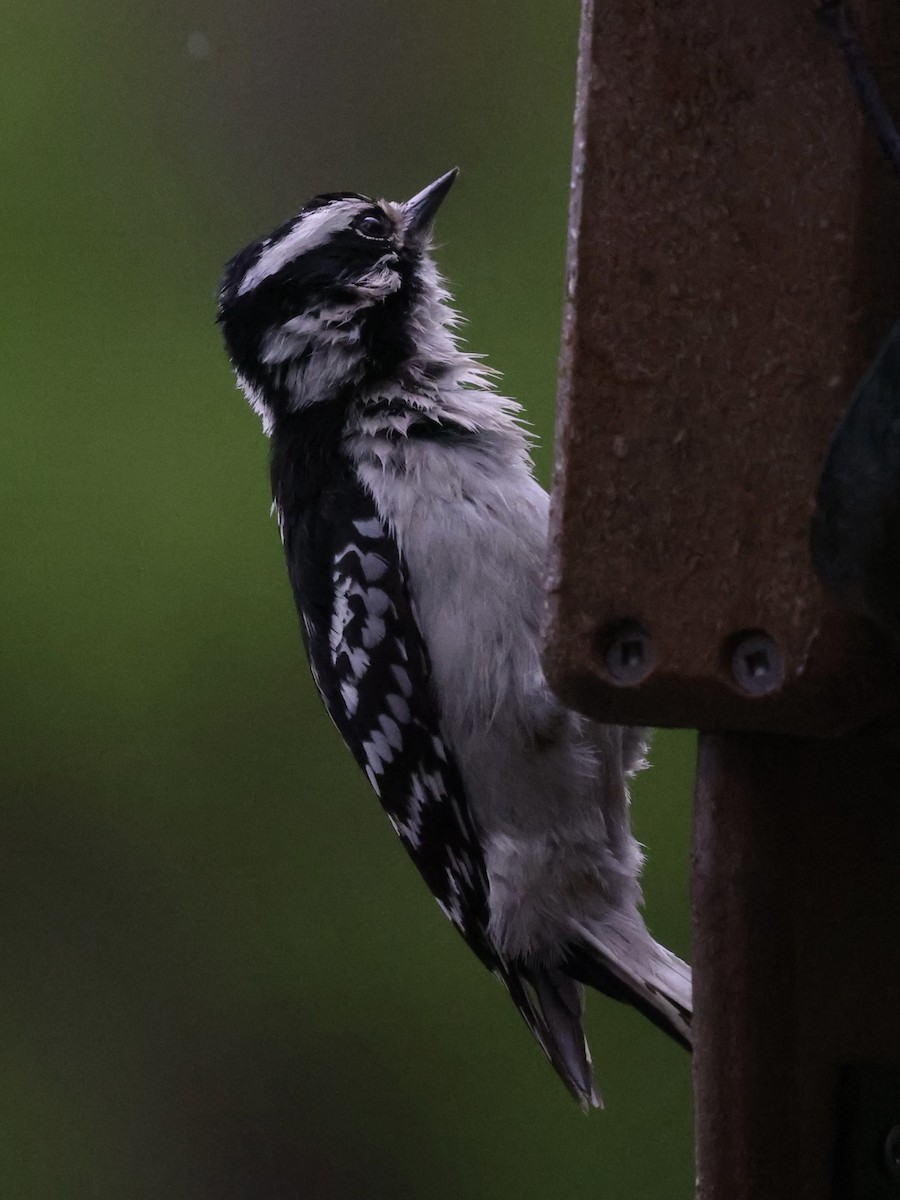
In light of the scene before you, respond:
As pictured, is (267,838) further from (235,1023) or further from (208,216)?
(208,216)

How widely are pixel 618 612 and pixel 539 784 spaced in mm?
1096

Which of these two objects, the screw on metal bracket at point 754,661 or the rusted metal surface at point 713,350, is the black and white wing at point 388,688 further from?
the screw on metal bracket at point 754,661

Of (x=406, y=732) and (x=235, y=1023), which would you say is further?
(x=235, y=1023)

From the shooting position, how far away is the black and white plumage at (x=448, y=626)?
2.45 m

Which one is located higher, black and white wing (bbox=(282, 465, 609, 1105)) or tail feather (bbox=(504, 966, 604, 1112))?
black and white wing (bbox=(282, 465, 609, 1105))

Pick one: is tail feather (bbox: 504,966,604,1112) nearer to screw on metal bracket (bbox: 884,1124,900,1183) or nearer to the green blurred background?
screw on metal bracket (bbox: 884,1124,900,1183)

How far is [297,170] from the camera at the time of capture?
15.4 ft

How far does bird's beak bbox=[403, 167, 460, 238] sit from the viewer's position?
284 centimetres

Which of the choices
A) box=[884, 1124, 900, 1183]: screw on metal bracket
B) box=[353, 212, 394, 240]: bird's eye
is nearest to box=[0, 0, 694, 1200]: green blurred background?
box=[353, 212, 394, 240]: bird's eye

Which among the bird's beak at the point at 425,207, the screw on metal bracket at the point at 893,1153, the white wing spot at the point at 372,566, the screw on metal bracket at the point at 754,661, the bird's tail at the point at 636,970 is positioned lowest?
the bird's tail at the point at 636,970

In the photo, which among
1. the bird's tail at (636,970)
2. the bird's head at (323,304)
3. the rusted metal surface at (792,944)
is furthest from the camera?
the bird's head at (323,304)

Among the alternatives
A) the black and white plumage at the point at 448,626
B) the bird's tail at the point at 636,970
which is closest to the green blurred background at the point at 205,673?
the black and white plumage at the point at 448,626

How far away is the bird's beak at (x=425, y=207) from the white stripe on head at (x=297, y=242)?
0.15 metres

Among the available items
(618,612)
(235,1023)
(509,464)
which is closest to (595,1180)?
(235,1023)
